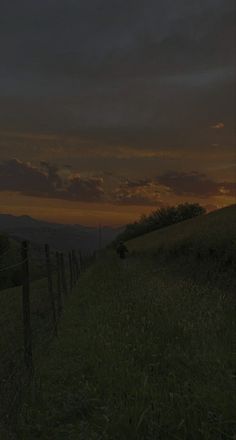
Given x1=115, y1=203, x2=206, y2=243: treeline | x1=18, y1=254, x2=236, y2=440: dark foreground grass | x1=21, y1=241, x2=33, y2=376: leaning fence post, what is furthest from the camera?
x1=115, y1=203, x2=206, y2=243: treeline

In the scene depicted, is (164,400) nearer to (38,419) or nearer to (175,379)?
(175,379)

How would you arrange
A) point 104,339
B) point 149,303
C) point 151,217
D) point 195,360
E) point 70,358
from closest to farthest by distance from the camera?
point 195,360 < point 70,358 < point 104,339 < point 149,303 < point 151,217

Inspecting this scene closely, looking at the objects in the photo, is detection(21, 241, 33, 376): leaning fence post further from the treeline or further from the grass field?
the treeline

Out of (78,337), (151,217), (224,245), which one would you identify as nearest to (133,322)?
(78,337)

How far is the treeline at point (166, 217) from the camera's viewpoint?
119m

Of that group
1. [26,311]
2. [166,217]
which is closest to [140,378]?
[26,311]

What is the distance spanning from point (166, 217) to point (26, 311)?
11316 centimetres

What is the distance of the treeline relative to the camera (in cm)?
11856

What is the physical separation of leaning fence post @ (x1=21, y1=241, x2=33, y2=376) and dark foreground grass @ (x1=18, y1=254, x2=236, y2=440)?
31 cm

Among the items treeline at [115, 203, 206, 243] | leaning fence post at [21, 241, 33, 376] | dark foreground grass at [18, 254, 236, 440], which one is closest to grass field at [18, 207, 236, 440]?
dark foreground grass at [18, 254, 236, 440]

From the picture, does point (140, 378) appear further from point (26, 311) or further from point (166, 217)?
point (166, 217)

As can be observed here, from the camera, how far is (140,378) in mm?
8109

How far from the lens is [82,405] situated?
734cm

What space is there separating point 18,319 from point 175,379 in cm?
1079
